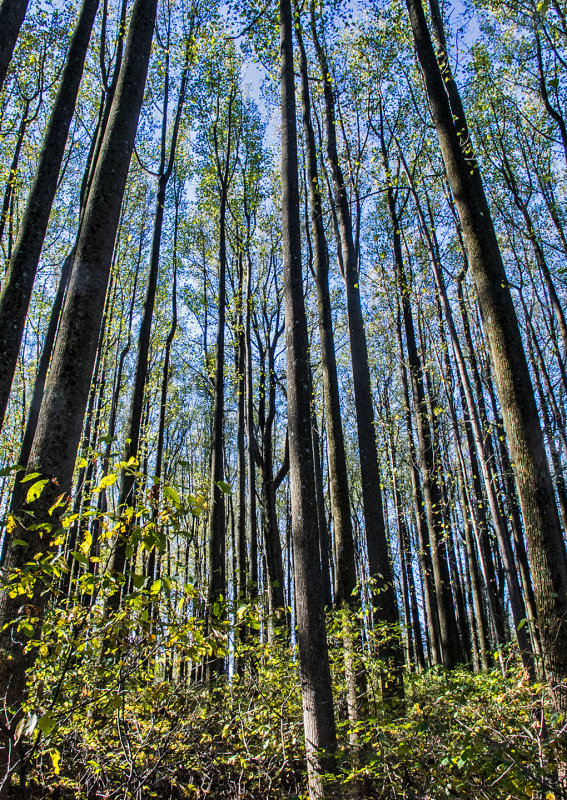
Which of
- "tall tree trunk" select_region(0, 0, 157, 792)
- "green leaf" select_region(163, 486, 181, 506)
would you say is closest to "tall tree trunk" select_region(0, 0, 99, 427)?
"tall tree trunk" select_region(0, 0, 157, 792)

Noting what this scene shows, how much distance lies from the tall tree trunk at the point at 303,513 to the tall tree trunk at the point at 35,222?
108 inches

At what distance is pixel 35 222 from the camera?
5355 millimetres

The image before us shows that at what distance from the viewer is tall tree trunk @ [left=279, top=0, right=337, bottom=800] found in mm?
4004

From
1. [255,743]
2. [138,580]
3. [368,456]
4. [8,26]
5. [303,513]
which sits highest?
[8,26]

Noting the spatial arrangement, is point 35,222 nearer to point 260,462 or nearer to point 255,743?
point 255,743

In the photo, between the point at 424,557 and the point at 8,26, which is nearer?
the point at 8,26

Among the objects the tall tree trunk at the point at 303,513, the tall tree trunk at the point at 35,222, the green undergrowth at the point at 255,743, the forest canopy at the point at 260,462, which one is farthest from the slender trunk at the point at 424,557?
the tall tree trunk at the point at 35,222

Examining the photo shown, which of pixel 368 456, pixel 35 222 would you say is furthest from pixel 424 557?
pixel 35 222

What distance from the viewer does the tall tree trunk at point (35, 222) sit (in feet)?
15.5

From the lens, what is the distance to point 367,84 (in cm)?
1285

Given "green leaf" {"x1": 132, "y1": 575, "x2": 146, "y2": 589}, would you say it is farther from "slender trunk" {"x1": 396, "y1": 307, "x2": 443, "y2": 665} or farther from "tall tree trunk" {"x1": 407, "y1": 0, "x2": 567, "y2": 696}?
"slender trunk" {"x1": 396, "y1": 307, "x2": 443, "y2": 665}

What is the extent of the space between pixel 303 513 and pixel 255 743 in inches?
89.7

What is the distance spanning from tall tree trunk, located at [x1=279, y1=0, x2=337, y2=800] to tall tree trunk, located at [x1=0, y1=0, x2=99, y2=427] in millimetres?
2731

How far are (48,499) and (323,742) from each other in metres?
3.05
